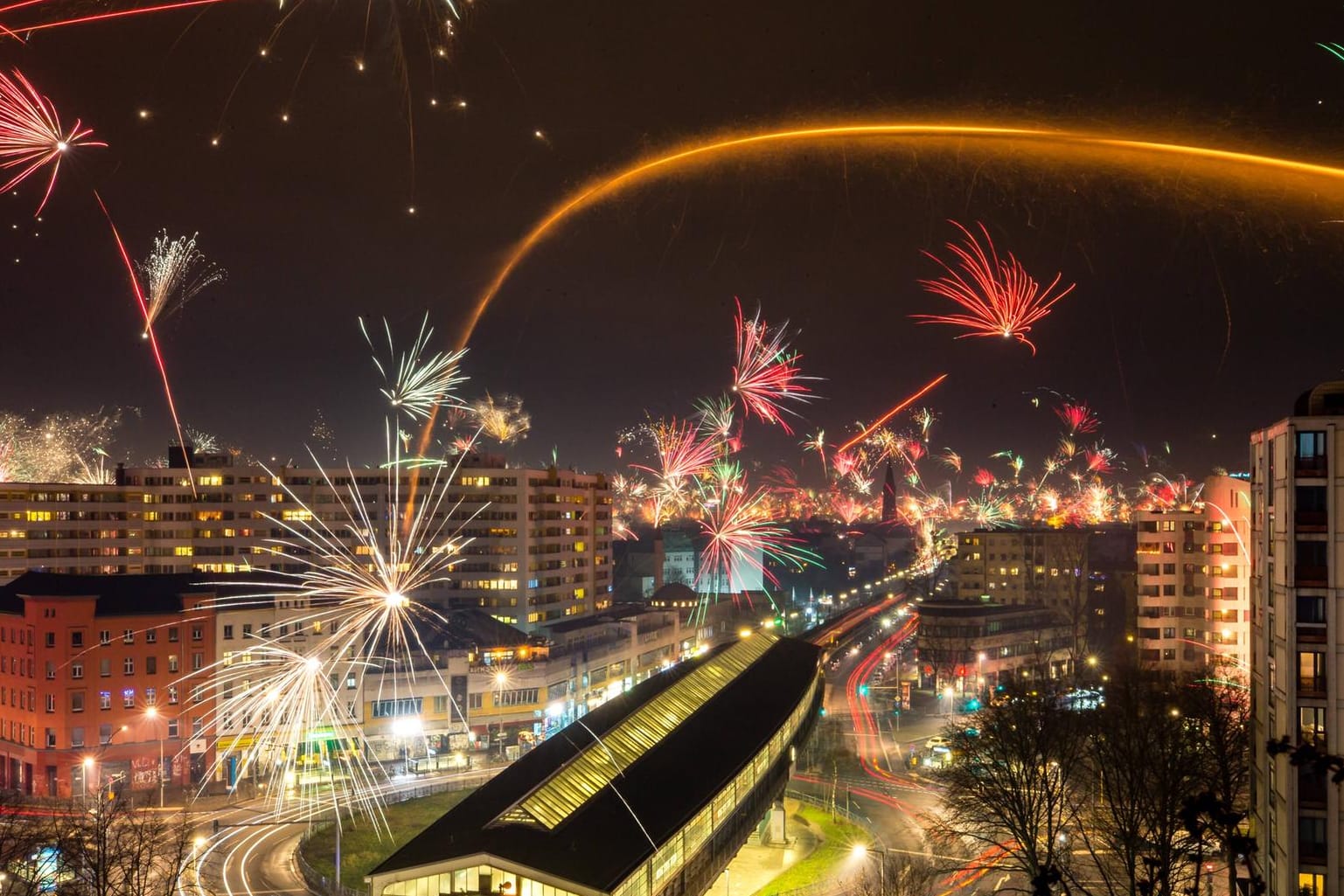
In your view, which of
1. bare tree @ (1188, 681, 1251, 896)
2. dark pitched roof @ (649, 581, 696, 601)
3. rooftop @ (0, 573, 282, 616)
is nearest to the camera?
bare tree @ (1188, 681, 1251, 896)

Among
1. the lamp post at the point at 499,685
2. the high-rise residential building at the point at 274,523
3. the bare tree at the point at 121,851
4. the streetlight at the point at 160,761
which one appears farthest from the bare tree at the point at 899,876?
the high-rise residential building at the point at 274,523

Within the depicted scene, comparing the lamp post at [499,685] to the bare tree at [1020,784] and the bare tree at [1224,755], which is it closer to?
the bare tree at [1020,784]

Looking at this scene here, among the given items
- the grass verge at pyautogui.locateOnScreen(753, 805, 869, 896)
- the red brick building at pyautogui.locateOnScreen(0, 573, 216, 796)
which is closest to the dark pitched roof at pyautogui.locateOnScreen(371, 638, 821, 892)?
the grass verge at pyautogui.locateOnScreen(753, 805, 869, 896)

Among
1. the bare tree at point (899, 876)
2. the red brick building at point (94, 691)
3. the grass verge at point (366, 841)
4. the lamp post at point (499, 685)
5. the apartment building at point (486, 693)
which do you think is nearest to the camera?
the bare tree at point (899, 876)

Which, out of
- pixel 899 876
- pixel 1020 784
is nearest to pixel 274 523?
pixel 899 876

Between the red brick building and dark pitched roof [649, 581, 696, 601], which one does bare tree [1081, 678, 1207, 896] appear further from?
dark pitched roof [649, 581, 696, 601]

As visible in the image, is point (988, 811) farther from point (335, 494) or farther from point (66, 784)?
point (335, 494)
